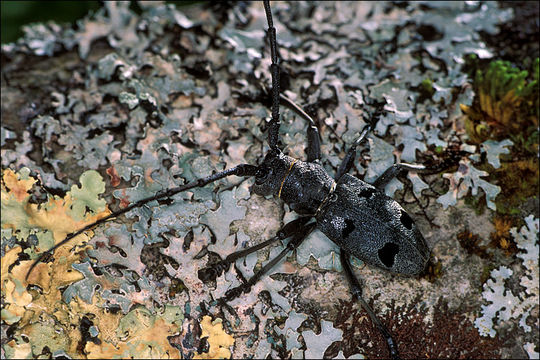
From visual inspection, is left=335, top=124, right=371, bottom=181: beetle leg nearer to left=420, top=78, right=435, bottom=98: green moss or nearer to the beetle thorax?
the beetle thorax

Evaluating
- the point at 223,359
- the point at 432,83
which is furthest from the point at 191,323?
the point at 432,83

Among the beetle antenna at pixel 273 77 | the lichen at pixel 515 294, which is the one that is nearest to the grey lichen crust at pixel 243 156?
the lichen at pixel 515 294

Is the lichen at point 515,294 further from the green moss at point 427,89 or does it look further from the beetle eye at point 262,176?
the beetle eye at point 262,176

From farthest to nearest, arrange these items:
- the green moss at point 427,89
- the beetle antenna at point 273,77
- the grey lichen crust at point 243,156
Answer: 1. the green moss at point 427,89
2. the grey lichen crust at point 243,156
3. the beetle antenna at point 273,77

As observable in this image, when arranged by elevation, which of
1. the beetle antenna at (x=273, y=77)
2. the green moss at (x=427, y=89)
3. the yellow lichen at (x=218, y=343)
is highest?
the green moss at (x=427, y=89)

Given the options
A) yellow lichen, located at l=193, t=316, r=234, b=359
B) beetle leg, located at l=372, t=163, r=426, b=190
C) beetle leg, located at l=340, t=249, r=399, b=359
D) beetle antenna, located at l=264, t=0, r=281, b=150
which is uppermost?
beetle antenna, located at l=264, t=0, r=281, b=150

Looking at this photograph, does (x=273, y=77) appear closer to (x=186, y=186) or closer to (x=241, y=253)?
(x=186, y=186)

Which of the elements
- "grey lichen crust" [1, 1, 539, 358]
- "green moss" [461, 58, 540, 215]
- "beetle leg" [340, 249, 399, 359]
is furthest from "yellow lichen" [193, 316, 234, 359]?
"green moss" [461, 58, 540, 215]

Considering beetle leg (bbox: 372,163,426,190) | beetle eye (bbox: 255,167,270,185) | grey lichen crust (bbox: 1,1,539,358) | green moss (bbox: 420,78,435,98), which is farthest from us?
green moss (bbox: 420,78,435,98)
